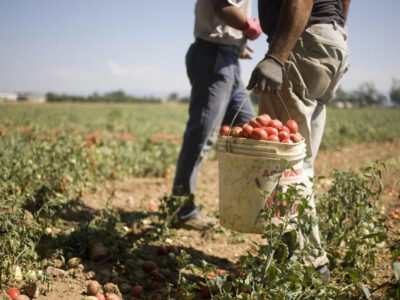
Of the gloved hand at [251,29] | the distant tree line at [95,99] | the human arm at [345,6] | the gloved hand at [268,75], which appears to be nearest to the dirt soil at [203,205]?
the gloved hand at [268,75]

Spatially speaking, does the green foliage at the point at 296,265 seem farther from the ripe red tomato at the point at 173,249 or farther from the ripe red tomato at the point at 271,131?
the ripe red tomato at the point at 173,249

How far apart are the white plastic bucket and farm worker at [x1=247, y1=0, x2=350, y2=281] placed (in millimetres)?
270

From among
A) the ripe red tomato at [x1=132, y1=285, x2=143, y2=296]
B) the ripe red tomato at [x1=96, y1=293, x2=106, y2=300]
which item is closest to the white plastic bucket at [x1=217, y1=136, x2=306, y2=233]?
the ripe red tomato at [x1=132, y1=285, x2=143, y2=296]

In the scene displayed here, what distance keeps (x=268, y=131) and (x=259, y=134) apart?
0.07 m

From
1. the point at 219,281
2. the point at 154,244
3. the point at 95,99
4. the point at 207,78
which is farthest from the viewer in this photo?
the point at 95,99

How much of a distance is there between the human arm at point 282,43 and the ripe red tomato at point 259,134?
242 millimetres

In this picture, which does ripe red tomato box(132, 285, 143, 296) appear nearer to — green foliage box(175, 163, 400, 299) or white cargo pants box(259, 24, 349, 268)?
green foliage box(175, 163, 400, 299)

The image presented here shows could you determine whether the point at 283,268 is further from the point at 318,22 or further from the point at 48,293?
the point at 318,22

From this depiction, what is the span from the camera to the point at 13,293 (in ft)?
5.54

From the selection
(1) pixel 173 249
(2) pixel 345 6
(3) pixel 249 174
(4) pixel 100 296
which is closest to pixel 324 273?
(3) pixel 249 174

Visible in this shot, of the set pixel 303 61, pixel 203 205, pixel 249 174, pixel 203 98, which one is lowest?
pixel 203 205

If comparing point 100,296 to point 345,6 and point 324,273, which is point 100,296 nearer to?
point 324,273

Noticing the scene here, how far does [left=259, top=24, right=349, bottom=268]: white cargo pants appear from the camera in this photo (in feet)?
6.48

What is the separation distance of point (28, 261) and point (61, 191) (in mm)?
1371
